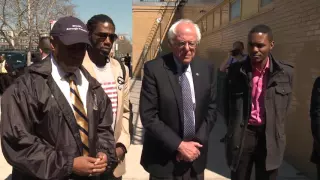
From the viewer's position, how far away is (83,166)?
1876 millimetres

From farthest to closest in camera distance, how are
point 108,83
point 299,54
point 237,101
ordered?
point 299,54 → point 237,101 → point 108,83

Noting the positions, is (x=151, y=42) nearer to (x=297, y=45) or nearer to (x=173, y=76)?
(x=297, y=45)

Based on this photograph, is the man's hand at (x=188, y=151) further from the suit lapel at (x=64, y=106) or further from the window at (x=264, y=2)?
the window at (x=264, y=2)

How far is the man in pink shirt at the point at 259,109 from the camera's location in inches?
121

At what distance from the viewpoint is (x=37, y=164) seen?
177 centimetres

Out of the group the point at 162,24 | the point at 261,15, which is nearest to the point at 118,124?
the point at 261,15

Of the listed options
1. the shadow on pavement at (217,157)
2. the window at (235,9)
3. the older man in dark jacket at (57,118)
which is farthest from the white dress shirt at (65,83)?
the window at (235,9)

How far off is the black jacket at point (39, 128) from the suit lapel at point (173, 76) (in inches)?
29.9

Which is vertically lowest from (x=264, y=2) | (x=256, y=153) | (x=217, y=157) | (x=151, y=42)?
(x=217, y=157)

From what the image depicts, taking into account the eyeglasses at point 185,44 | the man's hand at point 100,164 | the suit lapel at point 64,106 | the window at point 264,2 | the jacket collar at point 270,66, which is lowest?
the man's hand at point 100,164

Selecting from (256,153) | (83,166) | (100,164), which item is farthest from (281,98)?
(83,166)

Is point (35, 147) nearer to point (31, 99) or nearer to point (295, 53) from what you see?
point (31, 99)

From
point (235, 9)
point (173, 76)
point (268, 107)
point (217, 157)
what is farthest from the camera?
point (235, 9)

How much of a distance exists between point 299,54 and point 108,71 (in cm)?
364
